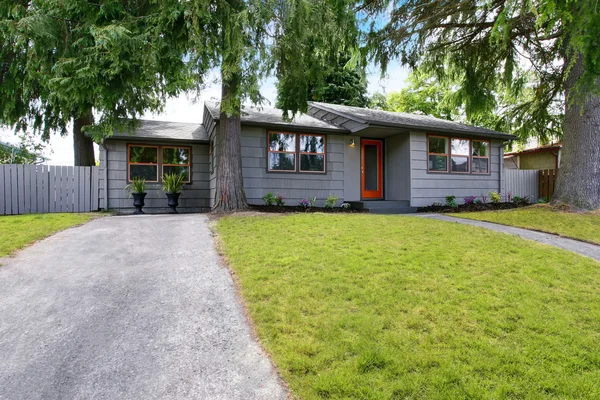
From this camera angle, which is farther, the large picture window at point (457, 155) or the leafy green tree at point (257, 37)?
the large picture window at point (457, 155)

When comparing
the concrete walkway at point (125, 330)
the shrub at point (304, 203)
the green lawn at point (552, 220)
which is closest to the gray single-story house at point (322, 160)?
the shrub at point (304, 203)

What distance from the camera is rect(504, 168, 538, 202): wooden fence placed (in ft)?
47.3

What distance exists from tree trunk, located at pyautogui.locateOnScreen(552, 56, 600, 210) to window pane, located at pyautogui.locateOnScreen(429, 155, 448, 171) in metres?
3.61

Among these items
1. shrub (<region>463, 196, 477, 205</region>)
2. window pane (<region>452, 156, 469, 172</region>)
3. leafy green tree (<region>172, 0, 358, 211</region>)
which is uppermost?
leafy green tree (<region>172, 0, 358, 211</region>)

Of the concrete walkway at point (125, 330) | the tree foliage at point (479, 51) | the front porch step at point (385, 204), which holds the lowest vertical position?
the concrete walkway at point (125, 330)

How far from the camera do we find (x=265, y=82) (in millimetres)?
7559

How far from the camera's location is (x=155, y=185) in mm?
11969

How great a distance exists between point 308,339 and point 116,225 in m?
6.49

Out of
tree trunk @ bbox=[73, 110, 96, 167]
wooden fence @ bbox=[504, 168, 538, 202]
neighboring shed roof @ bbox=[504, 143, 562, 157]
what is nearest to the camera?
tree trunk @ bbox=[73, 110, 96, 167]

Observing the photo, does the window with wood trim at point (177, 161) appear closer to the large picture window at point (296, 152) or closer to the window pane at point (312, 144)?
the large picture window at point (296, 152)

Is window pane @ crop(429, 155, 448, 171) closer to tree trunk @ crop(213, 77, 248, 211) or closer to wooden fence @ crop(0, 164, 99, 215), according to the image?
tree trunk @ crop(213, 77, 248, 211)

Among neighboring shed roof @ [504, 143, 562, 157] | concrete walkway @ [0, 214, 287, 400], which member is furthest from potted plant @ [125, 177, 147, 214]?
neighboring shed roof @ [504, 143, 562, 157]

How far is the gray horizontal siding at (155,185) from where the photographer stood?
11469 mm

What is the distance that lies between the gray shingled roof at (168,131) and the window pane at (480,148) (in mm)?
9722
